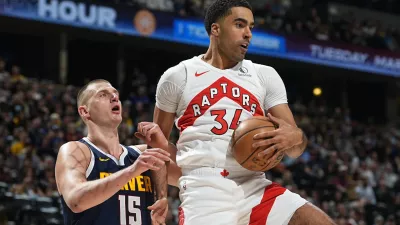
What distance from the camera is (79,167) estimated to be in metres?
4.21

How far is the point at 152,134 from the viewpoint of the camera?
4.21 m

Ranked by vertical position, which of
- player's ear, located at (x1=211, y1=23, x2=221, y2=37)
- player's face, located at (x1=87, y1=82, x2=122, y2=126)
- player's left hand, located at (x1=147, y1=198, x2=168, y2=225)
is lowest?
player's left hand, located at (x1=147, y1=198, x2=168, y2=225)

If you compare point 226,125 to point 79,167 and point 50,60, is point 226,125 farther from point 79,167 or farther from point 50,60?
point 50,60

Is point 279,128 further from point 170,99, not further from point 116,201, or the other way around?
point 116,201

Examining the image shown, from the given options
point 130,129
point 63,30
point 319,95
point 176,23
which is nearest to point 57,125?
point 130,129

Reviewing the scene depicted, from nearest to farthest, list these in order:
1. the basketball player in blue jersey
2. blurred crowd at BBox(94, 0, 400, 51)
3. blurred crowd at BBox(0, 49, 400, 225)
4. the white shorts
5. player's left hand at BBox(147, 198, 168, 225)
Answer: the basketball player in blue jersey, the white shorts, player's left hand at BBox(147, 198, 168, 225), blurred crowd at BBox(0, 49, 400, 225), blurred crowd at BBox(94, 0, 400, 51)

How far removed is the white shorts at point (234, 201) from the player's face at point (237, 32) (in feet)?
2.49

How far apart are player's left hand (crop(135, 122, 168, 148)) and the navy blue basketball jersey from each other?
36cm

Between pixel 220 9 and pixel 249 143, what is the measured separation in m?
1.00

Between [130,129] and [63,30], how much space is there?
4906 millimetres

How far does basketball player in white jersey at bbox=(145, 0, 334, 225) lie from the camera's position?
13.1 feet

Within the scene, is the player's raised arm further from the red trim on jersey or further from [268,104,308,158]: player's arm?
[268,104,308,158]: player's arm

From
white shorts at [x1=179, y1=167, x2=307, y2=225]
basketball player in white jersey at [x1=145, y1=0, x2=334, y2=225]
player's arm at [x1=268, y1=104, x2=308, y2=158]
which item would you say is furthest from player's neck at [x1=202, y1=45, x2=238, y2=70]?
white shorts at [x1=179, y1=167, x2=307, y2=225]

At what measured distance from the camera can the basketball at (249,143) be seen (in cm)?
380
